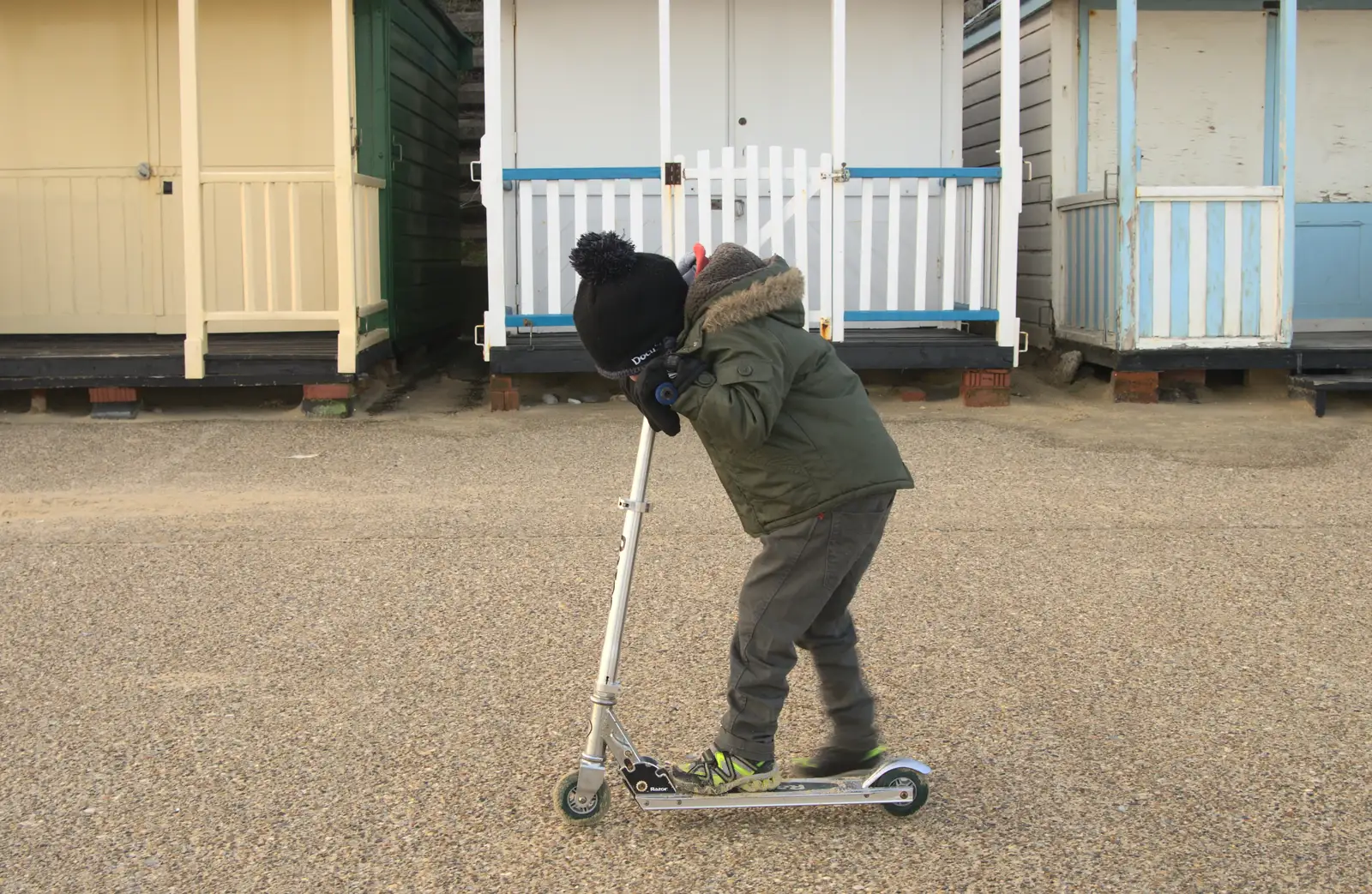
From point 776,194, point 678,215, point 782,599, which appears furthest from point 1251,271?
point 782,599

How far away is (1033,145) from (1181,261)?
221 cm

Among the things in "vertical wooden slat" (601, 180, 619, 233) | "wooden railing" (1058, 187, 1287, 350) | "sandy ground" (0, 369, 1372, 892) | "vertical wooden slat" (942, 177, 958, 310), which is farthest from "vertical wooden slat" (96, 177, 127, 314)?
"wooden railing" (1058, 187, 1287, 350)

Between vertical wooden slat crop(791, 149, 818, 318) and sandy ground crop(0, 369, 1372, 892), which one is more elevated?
vertical wooden slat crop(791, 149, 818, 318)

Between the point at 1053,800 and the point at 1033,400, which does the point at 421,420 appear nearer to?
the point at 1033,400

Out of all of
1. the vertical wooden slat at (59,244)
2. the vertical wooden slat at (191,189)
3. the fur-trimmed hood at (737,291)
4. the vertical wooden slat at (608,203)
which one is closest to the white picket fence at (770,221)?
the vertical wooden slat at (608,203)

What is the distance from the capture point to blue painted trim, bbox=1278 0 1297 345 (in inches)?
352

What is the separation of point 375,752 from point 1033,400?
673cm

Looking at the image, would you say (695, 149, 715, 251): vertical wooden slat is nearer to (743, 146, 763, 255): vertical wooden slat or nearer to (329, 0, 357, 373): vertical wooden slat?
(743, 146, 763, 255): vertical wooden slat

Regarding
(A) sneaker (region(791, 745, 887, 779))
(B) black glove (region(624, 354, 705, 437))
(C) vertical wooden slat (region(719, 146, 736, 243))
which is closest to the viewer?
(B) black glove (region(624, 354, 705, 437))

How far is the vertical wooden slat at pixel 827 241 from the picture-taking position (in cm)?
899

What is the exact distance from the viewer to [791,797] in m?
3.32

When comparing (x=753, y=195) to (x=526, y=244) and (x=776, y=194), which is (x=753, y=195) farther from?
(x=526, y=244)

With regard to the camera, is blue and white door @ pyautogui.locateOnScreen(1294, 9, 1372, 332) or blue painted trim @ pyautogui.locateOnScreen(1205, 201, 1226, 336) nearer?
blue painted trim @ pyautogui.locateOnScreen(1205, 201, 1226, 336)

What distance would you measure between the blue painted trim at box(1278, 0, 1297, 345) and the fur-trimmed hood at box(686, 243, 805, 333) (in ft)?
22.3
